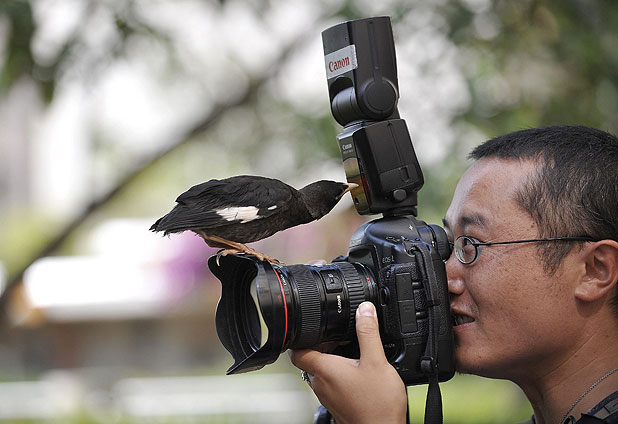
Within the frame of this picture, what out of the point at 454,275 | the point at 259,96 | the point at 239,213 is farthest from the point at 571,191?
the point at 259,96

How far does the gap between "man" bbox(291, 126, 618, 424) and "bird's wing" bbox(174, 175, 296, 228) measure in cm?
32

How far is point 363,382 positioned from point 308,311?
6.9 inches

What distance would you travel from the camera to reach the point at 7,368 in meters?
8.83

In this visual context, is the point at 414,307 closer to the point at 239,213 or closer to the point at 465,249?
the point at 465,249

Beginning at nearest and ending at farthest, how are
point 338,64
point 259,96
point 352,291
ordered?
point 352,291, point 338,64, point 259,96

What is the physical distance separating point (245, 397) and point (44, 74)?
15.8 feet

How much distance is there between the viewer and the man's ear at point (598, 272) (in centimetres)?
147

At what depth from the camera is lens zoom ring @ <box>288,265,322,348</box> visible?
61.2 inches

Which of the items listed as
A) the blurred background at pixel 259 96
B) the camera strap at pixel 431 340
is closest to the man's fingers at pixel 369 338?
the camera strap at pixel 431 340

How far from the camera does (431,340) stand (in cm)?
157

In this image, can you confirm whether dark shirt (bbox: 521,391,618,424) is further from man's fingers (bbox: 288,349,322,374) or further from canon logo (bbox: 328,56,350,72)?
canon logo (bbox: 328,56,350,72)

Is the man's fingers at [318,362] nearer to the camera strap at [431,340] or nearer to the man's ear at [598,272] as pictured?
the camera strap at [431,340]

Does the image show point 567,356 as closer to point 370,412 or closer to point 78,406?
point 370,412

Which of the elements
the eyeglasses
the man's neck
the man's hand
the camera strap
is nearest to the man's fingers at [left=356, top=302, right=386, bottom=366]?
the man's hand
